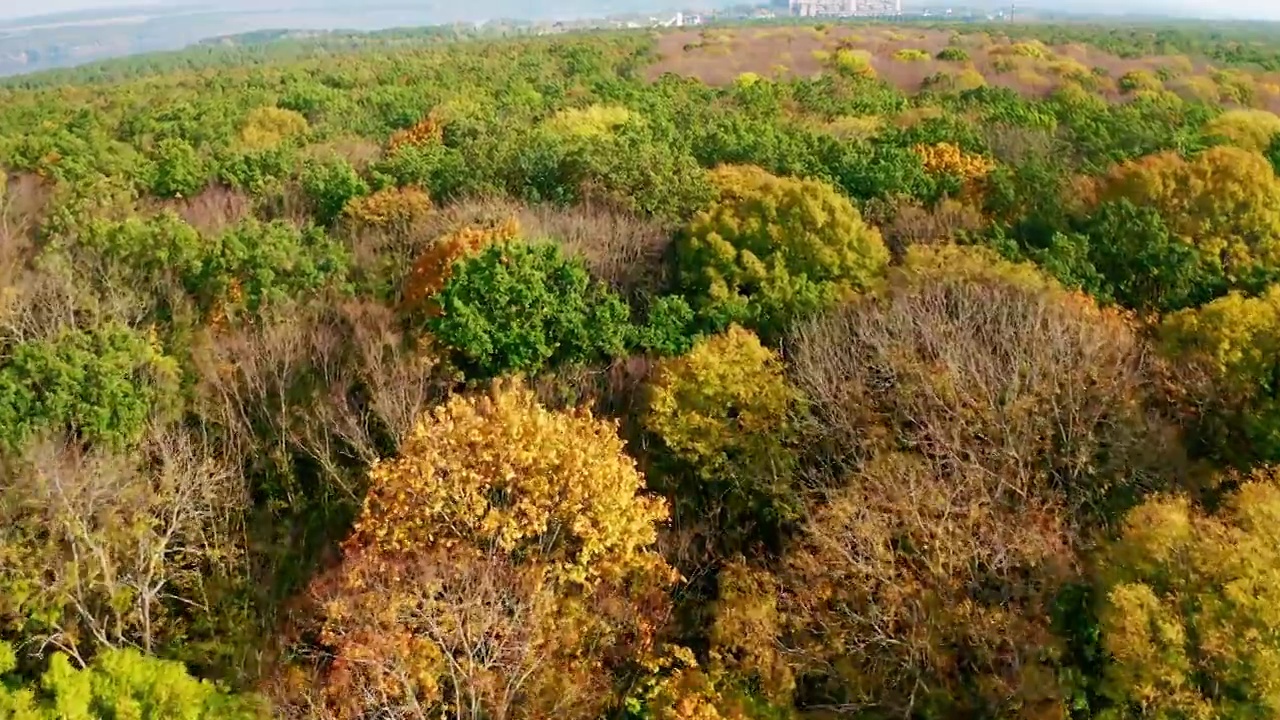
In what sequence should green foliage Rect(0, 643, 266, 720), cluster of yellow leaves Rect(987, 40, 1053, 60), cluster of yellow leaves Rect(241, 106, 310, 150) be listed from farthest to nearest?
cluster of yellow leaves Rect(987, 40, 1053, 60), cluster of yellow leaves Rect(241, 106, 310, 150), green foliage Rect(0, 643, 266, 720)

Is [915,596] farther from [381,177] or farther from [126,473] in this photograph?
[381,177]

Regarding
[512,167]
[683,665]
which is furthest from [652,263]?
[683,665]

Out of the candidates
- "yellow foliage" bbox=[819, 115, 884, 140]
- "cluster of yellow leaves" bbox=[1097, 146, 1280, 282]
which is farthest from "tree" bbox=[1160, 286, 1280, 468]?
"yellow foliage" bbox=[819, 115, 884, 140]

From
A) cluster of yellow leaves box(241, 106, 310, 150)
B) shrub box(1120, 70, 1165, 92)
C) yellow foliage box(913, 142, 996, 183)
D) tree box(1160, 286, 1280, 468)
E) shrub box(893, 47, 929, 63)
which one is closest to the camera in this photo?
tree box(1160, 286, 1280, 468)

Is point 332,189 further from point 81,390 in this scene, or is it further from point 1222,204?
point 1222,204

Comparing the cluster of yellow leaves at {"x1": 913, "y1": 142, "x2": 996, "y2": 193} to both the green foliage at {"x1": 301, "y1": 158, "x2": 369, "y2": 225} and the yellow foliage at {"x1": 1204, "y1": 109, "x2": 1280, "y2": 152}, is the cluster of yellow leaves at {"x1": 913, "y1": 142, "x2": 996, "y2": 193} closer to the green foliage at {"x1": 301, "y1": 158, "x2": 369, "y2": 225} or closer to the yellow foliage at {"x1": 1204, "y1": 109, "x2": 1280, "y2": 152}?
the yellow foliage at {"x1": 1204, "y1": 109, "x2": 1280, "y2": 152}

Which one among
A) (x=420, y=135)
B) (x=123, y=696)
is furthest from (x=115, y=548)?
(x=420, y=135)

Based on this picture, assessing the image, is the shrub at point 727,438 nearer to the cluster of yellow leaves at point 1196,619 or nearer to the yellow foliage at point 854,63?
the cluster of yellow leaves at point 1196,619
